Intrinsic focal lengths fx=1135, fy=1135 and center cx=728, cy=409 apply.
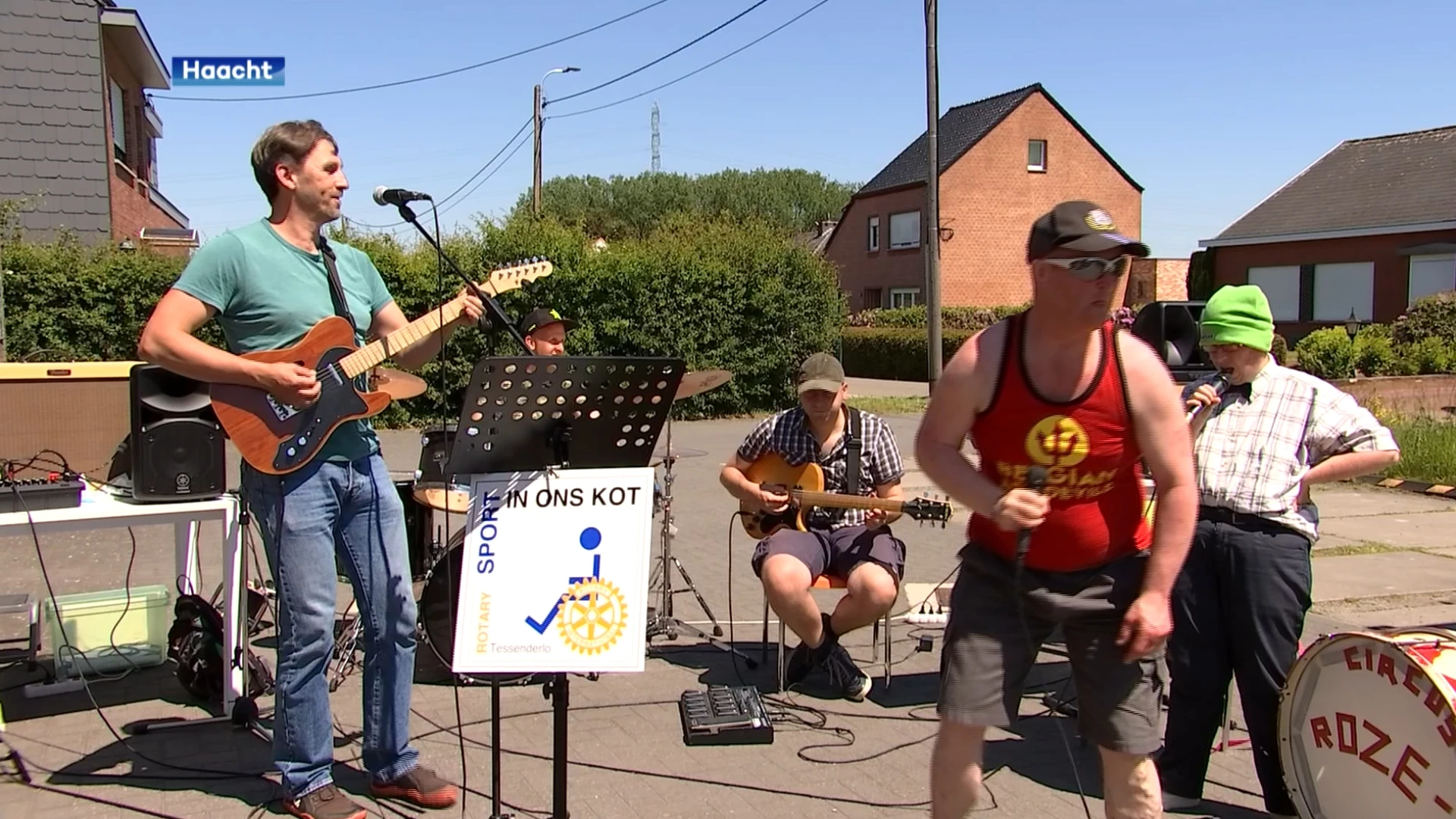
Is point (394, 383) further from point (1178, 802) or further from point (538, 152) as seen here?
point (538, 152)

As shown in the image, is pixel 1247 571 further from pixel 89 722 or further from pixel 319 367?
pixel 89 722

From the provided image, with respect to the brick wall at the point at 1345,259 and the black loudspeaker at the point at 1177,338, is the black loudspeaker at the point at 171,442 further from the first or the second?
→ the brick wall at the point at 1345,259

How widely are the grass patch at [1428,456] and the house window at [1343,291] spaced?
21.2m

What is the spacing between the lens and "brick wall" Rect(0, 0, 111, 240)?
14.4 metres

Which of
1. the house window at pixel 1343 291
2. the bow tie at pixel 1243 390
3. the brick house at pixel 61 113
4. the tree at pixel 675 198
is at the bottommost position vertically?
the bow tie at pixel 1243 390

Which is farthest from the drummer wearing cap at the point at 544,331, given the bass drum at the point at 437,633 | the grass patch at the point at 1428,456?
the grass patch at the point at 1428,456

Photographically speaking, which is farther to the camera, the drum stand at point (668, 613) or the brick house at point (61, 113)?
the brick house at point (61, 113)

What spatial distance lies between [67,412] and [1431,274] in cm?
3310

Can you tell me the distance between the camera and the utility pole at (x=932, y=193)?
16531 mm

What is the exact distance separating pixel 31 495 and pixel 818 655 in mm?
3306

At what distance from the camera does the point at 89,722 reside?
4719 mm

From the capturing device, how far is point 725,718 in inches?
183

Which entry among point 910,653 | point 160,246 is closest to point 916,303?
point 160,246

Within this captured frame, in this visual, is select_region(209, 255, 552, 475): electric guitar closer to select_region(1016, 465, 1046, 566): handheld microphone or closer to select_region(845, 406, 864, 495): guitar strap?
select_region(1016, 465, 1046, 566): handheld microphone
